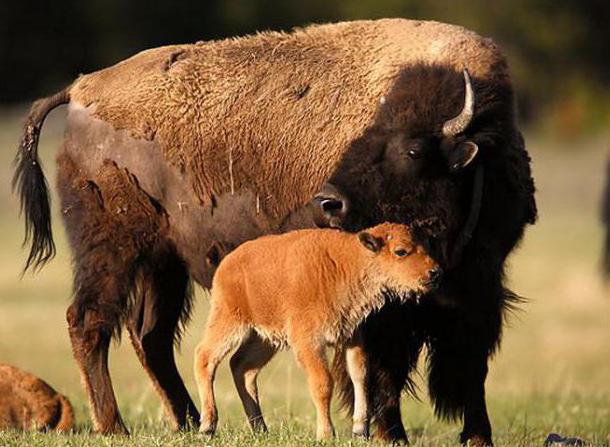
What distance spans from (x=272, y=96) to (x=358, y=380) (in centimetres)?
217

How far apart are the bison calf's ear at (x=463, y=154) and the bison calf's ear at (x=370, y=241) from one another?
41.2 inches

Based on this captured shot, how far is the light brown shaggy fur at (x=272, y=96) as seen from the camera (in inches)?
362

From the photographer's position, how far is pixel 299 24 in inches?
2266

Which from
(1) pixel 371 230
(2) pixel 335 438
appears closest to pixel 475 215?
(1) pixel 371 230

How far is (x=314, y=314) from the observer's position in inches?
304

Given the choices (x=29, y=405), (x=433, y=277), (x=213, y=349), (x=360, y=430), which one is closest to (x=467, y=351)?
(x=360, y=430)

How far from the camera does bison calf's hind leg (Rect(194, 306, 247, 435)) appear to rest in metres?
7.98

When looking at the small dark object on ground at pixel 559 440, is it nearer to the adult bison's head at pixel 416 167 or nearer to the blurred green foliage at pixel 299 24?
the adult bison's head at pixel 416 167

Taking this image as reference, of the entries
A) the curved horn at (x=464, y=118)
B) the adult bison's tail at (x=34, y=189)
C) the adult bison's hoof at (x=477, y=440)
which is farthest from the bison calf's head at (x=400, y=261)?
the adult bison's tail at (x=34, y=189)

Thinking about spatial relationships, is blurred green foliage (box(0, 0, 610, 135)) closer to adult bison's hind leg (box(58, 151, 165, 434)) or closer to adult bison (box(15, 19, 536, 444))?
adult bison (box(15, 19, 536, 444))

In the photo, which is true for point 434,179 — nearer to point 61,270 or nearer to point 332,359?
point 332,359

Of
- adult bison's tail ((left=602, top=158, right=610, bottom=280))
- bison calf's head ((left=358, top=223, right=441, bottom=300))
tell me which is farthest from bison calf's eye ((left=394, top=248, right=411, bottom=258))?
adult bison's tail ((left=602, top=158, right=610, bottom=280))

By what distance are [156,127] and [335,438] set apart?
2833 mm

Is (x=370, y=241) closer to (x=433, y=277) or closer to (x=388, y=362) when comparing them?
(x=433, y=277)
